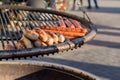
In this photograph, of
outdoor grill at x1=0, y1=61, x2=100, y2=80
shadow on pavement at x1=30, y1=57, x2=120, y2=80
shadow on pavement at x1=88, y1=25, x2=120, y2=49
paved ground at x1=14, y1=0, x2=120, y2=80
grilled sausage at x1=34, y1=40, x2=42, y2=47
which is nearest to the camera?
grilled sausage at x1=34, y1=40, x2=42, y2=47

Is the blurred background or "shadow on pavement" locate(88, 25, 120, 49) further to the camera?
"shadow on pavement" locate(88, 25, 120, 49)

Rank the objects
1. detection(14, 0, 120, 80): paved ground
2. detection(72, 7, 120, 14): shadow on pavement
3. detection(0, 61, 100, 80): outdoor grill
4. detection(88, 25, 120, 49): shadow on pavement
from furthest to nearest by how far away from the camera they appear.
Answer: detection(72, 7, 120, 14): shadow on pavement, detection(88, 25, 120, 49): shadow on pavement, detection(14, 0, 120, 80): paved ground, detection(0, 61, 100, 80): outdoor grill

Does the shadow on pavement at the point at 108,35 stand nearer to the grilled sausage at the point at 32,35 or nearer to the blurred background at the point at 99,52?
the blurred background at the point at 99,52

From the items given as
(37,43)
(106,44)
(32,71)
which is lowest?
Result: (106,44)

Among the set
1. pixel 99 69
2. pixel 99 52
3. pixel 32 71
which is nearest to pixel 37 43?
pixel 32 71

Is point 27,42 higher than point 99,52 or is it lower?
higher

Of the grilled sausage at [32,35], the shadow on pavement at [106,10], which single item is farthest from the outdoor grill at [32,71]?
the shadow on pavement at [106,10]

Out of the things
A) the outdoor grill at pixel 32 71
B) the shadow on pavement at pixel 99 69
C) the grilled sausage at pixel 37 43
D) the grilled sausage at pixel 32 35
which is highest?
the grilled sausage at pixel 32 35

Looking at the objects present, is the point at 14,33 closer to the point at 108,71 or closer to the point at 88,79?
the point at 88,79

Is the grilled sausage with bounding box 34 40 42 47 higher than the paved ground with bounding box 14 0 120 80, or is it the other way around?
the grilled sausage with bounding box 34 40 42 47

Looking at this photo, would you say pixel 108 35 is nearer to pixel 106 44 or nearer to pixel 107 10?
pixel 106 44

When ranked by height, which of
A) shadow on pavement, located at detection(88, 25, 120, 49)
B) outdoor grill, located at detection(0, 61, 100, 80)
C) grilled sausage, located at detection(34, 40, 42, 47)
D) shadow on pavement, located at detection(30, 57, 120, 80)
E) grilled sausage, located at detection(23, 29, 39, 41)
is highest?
grilled sausage, located at detection(23, 29, 39, 41)

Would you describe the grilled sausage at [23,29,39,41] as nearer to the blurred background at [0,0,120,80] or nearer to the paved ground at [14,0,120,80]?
the blurred background at [0,0,120,80]

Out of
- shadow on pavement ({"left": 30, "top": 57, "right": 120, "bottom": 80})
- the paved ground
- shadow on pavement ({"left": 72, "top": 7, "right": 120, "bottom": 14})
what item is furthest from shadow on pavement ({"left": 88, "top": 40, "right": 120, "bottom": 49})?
shadow on pavement ({"left": 72, "top": 7, "right": 120, "bottom": 14})
